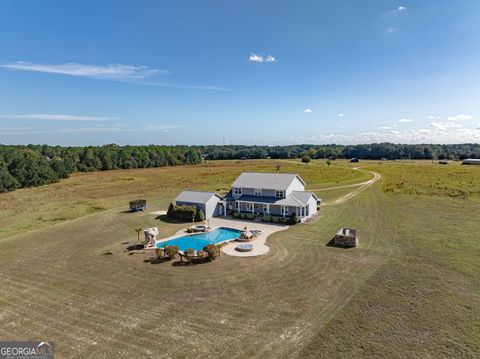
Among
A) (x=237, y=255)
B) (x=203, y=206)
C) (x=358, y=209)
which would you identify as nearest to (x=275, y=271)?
(x=237, y=255)

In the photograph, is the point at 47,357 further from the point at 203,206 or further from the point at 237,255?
the point at 203,206

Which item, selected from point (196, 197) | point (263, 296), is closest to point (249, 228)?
point (196, 197)

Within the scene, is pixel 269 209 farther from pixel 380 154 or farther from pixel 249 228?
pixel 380 154

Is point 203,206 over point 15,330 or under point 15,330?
over

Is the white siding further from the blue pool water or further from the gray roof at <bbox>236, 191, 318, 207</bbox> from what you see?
the blue pool water

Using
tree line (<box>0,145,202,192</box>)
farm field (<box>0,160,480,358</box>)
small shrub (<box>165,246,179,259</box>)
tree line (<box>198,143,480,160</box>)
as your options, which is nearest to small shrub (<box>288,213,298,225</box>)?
farm field (<box>0,160,480,358</box>)

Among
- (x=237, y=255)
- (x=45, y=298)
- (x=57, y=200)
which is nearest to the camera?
(x=45, y=298)

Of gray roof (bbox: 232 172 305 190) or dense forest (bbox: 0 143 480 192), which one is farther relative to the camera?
dense forest (bbox: 0 143 480 192)
